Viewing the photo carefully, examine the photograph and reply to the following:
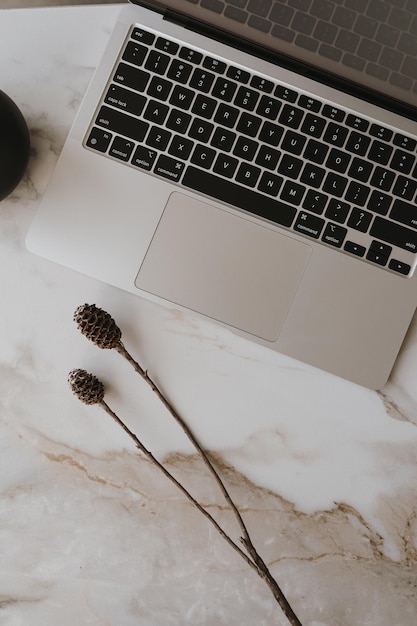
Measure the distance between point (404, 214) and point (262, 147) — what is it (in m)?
0.17

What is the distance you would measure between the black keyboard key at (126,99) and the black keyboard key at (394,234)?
285 millimetres

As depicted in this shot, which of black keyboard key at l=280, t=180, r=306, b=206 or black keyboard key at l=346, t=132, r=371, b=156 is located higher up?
black keyboard key at l=346, t=132, r=371, b=156

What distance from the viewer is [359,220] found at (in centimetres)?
66

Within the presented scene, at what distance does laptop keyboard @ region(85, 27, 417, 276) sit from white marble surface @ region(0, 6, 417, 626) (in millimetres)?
134

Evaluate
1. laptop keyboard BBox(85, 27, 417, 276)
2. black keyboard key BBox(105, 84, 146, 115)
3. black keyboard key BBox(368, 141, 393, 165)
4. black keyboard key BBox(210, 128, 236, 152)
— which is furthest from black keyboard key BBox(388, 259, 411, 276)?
black keyboard key BBox(105, 84, 146, 115)

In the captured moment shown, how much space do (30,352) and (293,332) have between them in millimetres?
296

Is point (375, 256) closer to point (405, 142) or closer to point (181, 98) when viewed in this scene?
point (405, 142)

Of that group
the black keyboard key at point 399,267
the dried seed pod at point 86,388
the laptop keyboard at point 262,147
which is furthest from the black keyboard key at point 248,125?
the dried seed pod at point 86,388

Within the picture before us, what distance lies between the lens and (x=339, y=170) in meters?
0.66

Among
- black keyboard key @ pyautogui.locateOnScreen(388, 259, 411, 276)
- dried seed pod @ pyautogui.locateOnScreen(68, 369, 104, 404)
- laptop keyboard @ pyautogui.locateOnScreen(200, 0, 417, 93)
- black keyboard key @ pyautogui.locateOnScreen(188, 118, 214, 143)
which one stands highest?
laptop keyboard @ pyautogui.locateOnScreen(200, 0, 417, 93)

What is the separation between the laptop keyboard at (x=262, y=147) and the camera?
0.65 metres

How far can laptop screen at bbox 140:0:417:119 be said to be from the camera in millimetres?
619

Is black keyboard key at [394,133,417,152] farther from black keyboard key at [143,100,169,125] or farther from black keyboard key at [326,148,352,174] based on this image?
black keyboard key at [143,100,169,125]

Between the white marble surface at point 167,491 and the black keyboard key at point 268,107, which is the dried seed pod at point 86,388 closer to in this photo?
the white marble surface at point 167,491
